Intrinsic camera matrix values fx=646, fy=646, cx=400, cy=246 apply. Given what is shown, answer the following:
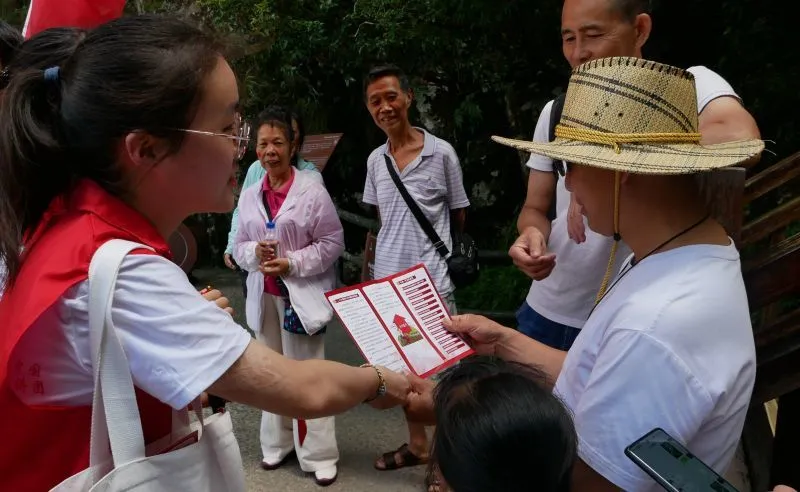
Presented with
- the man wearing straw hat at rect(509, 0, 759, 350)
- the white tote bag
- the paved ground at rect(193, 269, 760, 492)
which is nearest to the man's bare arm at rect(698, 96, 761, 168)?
the man wearing straw hat at rect(509, 0, 759, 350)

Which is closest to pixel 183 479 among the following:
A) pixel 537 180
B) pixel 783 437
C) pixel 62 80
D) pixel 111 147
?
pixel 111 147

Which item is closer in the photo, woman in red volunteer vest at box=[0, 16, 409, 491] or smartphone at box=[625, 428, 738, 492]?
smartphone at box=[625, 428, 738, 492]

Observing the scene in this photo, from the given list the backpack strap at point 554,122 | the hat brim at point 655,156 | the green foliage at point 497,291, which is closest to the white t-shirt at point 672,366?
the hat brim at point 655,156

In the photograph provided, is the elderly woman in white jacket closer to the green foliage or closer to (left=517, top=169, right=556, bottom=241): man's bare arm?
(left=517, top=169, right=556, bottom=241): man's bare arm

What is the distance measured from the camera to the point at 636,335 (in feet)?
3.99

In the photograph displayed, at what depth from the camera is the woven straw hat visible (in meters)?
1.30

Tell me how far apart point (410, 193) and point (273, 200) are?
0.81m

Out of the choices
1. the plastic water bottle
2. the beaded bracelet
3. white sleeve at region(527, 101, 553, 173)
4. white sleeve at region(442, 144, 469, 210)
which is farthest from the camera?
white sleeve at region(442, 144, 469, 210)

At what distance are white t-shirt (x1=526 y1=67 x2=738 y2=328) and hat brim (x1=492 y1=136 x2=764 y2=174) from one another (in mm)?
944

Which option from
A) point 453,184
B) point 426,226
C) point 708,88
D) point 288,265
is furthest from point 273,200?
point 708,88

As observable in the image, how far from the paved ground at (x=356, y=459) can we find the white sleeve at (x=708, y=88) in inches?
73.9

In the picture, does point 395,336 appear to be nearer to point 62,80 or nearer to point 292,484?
point 62,80

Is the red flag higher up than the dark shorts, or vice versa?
the red flag

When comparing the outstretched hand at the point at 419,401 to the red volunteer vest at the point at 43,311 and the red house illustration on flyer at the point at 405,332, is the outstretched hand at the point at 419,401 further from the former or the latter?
the red volunteer vest at the point at 43,311
